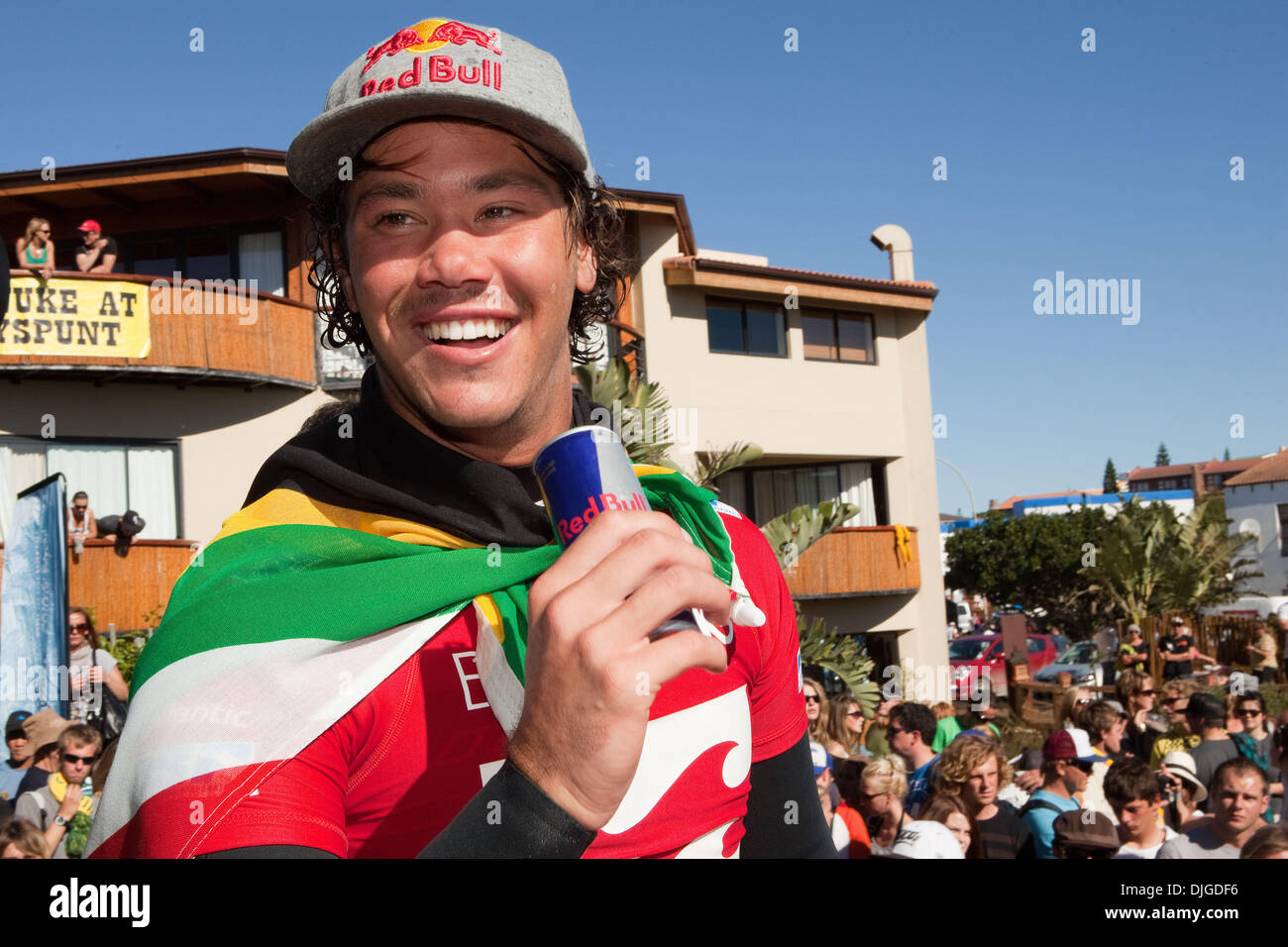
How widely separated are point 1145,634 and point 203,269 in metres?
26.0

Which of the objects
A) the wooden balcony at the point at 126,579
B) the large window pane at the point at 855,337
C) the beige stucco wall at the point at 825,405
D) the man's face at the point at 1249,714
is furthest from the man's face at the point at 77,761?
the large window pane at the point at 855,337

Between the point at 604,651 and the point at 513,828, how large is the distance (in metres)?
0.26

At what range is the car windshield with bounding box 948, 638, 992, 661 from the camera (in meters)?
32.9

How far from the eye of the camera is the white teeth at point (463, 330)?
179 centimetres

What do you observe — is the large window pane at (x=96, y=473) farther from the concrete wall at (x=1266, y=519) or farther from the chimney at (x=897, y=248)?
the concrete wall at (x=1266, y=519)

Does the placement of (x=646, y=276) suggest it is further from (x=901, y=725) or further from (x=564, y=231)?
(x=564, y=231)

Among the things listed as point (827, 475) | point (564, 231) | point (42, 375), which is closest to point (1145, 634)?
point (827, 475)

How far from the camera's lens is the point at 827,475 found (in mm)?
26906

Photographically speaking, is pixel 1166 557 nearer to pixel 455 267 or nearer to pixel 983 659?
pixel 983 659

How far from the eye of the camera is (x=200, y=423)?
18406mm

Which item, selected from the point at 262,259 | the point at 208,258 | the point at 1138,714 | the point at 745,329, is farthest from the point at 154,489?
the point at 1138,714

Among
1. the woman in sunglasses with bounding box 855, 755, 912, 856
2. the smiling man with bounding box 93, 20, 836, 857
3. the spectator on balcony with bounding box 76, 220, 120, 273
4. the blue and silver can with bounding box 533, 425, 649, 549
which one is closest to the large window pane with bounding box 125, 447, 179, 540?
the spectator on balcony with bounding box 76, 220, 120, 273

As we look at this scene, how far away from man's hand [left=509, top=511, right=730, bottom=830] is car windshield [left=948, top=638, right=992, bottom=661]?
33227mm

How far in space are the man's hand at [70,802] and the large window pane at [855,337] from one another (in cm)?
2184
